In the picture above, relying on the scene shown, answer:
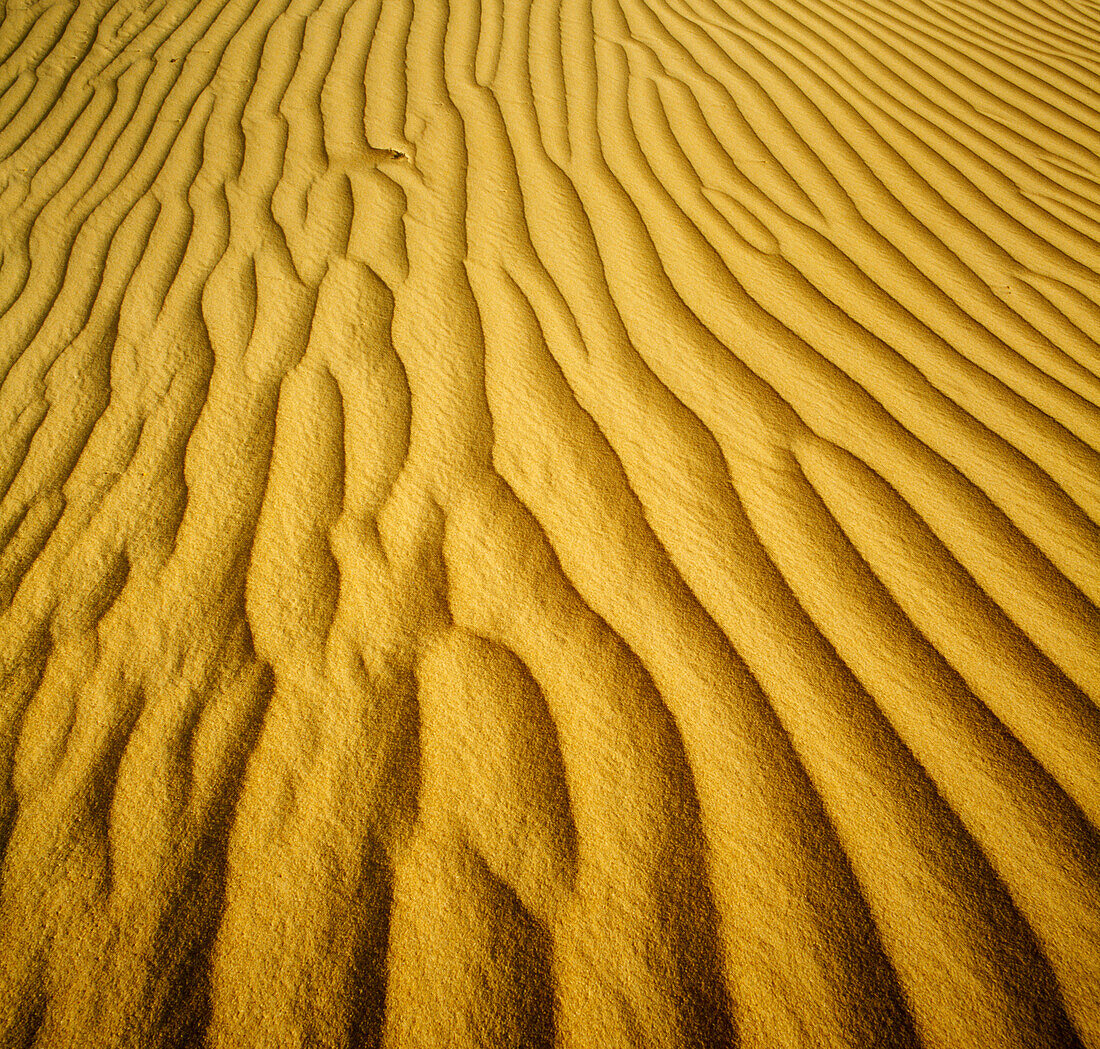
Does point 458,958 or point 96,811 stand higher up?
point 458,958

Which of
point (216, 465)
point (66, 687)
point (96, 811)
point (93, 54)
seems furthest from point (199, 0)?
point (96, 811)

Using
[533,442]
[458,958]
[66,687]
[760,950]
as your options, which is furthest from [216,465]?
[760,950]

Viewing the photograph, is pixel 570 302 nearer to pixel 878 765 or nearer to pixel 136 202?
pixel 878 765

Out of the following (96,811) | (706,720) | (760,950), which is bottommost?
(96,811)

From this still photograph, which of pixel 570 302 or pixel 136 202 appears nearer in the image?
pixel 570 302

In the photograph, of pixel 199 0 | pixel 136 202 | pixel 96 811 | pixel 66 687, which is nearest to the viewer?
pixel 96 811

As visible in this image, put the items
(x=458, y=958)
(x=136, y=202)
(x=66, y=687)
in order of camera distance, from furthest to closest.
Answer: (x=136, y=202) → (x=66, y=687) → (x=458, y=958)
